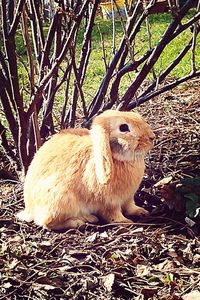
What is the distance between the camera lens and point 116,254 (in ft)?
10.3

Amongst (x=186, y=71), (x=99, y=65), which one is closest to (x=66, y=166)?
(x=186, y=71)

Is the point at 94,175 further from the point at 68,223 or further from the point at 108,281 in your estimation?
the point at 108,281

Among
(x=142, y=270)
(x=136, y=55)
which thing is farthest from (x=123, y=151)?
(x=136, y=55)

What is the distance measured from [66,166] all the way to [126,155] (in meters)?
0.33

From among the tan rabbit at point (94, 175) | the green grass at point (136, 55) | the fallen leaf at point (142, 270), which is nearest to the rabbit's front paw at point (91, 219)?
the tan rabbit at point (94, 175)

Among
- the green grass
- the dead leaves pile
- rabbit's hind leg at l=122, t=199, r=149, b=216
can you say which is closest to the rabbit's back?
the dead leaves pile

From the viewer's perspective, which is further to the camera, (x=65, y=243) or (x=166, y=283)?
(x=65, y=243)

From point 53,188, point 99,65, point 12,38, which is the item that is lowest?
point 99,65

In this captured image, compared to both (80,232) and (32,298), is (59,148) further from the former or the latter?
(32,298)

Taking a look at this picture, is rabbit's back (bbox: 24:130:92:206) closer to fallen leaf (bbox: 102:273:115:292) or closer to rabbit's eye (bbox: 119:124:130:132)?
rabbit's eye (bbox: 119:124:130:132)

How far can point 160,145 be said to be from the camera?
4.41 meters

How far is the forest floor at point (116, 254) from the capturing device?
2885mm

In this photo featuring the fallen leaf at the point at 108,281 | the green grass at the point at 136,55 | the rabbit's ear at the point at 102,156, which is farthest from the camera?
the green grass at the point at 136,55

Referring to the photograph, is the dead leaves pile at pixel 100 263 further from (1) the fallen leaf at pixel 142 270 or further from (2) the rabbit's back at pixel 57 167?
(2) the rabbit's back at pixel 57 167
